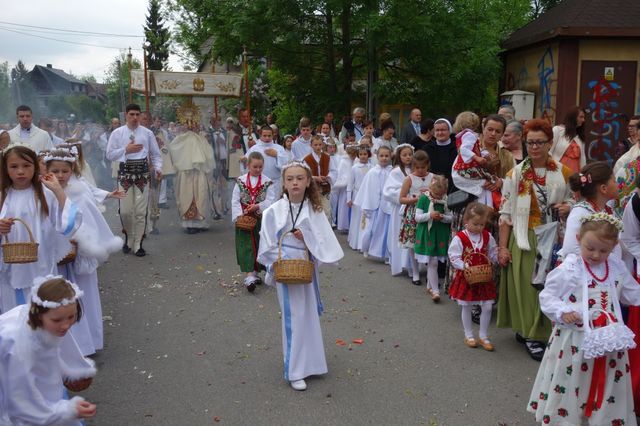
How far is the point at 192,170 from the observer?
39.9ft

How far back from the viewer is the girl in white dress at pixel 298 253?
194 inches

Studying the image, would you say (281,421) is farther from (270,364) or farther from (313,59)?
(313,59)

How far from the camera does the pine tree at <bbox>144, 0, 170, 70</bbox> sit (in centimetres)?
5781

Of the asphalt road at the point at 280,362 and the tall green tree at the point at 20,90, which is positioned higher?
the tall green tree at the point at 20,90

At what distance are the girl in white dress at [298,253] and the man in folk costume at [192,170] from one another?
7147mm

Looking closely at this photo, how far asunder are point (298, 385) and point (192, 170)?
312 inches

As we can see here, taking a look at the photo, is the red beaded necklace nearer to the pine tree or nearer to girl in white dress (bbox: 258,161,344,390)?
girl in white dress (bbox: 258,161,344,390)

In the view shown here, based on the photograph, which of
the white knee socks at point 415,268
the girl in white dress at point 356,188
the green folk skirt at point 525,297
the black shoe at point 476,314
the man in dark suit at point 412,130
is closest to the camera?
the green folk skirt at point 525,297

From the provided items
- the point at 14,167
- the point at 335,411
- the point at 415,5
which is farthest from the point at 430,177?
the point at 415,5

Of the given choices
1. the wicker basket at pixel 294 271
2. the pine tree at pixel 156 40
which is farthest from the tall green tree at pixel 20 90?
the wicker basket at pixel 294 271

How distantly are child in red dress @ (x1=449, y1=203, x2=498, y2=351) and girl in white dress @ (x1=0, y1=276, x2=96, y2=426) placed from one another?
3.55 meters

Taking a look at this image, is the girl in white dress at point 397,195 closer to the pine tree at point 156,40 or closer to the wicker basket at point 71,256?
the wicker basket at point 71,256

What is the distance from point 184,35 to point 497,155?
15.7m

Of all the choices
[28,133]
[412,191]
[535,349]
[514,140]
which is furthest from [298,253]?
[28,133]
